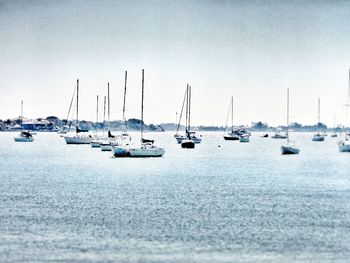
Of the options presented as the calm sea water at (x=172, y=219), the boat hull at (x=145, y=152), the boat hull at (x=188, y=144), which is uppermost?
the boat hull at (x=188, y=144)

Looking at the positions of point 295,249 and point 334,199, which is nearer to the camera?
point 295,249

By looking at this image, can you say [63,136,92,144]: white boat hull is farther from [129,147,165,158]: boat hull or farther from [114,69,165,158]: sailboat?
[129,147,165,158]: boat hull

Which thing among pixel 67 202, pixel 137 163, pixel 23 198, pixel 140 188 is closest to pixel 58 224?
pixel 67 202

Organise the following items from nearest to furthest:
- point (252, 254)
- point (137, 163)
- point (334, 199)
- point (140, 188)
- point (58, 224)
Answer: point (252, 254) → point (58, 224) → point (334, 199) → point (140, 188) → point (137, 163)

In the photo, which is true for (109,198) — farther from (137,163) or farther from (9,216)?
(137,163)

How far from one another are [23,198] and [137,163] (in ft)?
141

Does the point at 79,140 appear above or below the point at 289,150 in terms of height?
above

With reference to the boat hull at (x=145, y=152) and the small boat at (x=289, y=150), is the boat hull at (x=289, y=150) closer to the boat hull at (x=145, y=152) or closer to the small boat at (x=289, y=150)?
the small boat at (x=289, y=150)

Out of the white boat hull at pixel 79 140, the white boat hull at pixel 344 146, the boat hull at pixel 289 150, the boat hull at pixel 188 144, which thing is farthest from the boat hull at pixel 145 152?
the white boat hull at pixel 79 140

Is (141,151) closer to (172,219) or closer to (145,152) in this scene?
(145,152)

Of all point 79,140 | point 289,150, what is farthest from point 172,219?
point 79,140

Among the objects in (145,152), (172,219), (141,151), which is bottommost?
(172,219)

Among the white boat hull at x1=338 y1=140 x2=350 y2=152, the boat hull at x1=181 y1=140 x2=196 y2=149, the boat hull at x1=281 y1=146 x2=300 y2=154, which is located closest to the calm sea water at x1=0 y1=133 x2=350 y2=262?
the boat hull at x1=281 y1=146 x2=300 y2=154

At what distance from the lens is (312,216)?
40.0 m
